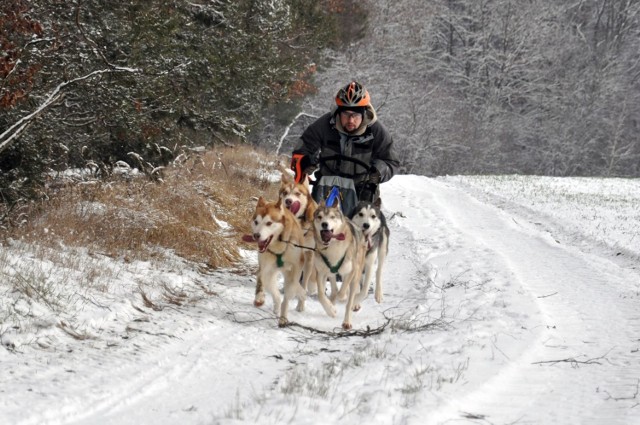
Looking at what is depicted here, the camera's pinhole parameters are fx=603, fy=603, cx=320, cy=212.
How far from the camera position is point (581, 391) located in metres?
4.33

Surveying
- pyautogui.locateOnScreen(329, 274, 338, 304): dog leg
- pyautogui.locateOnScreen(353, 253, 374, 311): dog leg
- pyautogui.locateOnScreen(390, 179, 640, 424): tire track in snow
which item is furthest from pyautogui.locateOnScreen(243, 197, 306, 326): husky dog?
pyautogui.locateOnScreen(390, 179, 640, 424): tire track in snow

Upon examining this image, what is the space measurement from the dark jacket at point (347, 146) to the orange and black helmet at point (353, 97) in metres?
0.29

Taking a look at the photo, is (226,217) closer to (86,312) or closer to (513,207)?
(86,312)

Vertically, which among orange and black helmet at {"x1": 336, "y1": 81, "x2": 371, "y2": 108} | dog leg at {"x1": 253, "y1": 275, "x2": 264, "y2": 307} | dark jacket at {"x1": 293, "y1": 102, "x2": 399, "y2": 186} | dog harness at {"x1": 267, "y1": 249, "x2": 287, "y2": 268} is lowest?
dog leg at {"x1": 253, "y1": 275, "x2": 264, "y2": 307}

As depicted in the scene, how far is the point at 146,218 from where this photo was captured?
325 inches

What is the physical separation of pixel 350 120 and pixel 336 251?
1.75 m

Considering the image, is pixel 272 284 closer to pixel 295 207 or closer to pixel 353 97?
→ pixel 295 207

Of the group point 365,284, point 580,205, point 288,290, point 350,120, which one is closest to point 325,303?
point 288,290

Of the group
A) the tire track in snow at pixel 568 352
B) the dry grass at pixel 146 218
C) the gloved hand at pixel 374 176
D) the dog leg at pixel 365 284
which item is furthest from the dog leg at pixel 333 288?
the tire track in snow at pixel 568 352

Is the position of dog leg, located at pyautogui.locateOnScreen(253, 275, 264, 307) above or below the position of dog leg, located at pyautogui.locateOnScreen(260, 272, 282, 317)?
below

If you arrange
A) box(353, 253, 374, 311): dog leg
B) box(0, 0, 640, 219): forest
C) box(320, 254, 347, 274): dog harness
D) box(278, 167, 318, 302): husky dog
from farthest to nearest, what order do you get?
box(0, 0, 640, 219): forest → box(278, 167, 318, 302): husky dog → box(353, 253, 374, 311): dog leg → box(320, 254, 347, 274): dog harness

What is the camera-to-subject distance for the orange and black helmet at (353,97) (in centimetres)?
697

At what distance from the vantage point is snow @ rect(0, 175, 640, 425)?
3.81 meters

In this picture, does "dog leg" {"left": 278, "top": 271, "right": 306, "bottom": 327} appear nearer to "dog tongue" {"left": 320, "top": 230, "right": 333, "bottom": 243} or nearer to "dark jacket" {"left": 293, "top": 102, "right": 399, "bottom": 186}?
"dog tongue" {"left": 320, "top": 230, "right": 333, "bottom": 243}
